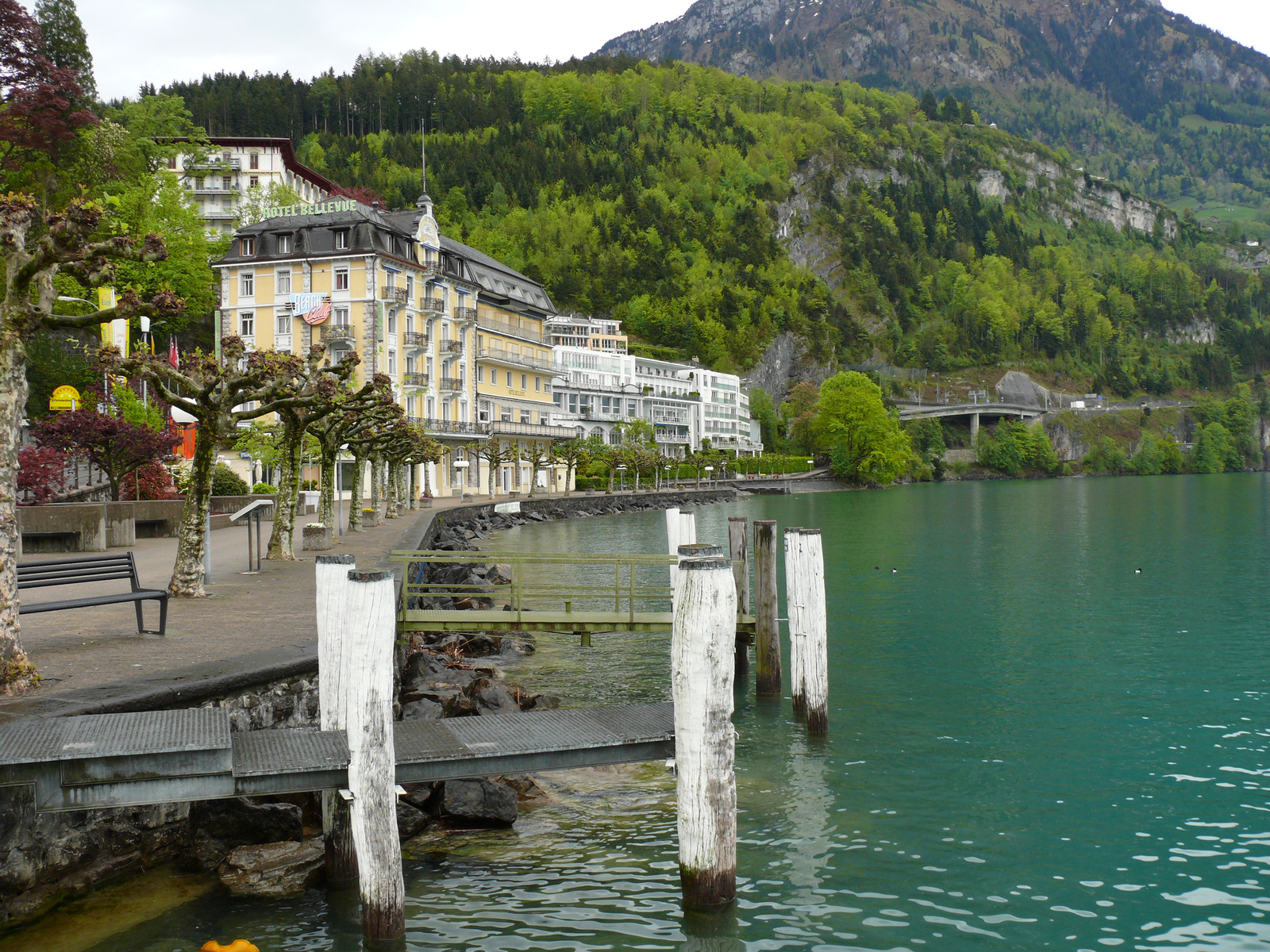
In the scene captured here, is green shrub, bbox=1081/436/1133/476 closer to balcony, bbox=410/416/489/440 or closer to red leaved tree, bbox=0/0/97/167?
balcony, bbox=410/416/489/440

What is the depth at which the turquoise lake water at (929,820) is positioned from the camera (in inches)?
360

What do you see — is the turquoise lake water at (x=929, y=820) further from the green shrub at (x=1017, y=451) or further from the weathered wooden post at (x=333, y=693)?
the green shrub at (x=1017, y=451)

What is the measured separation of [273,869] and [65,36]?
77.5 meters

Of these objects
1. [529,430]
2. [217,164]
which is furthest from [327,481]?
[217,164]

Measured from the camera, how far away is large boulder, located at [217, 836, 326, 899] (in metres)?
9.16

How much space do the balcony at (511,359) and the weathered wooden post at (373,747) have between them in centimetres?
8063

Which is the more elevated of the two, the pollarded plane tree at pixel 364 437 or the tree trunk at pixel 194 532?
the pollarded plane tree at pixel 364 437

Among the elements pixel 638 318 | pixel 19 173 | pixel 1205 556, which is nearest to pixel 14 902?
pixel 1205 556

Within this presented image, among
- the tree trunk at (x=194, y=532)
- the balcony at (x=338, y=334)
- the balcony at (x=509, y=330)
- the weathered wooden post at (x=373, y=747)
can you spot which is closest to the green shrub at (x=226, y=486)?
the tree trunk at (x=194, y=532)

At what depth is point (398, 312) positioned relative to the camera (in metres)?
75.7

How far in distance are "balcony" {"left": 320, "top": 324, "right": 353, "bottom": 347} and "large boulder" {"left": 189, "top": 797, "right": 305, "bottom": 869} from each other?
215 ft

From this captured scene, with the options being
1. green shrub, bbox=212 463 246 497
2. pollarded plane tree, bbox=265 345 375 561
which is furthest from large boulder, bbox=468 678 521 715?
green shrub, bbox=212 463 246 497

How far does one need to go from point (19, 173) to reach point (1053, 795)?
6311cm

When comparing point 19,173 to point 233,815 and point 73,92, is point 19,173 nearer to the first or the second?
point 73,92
